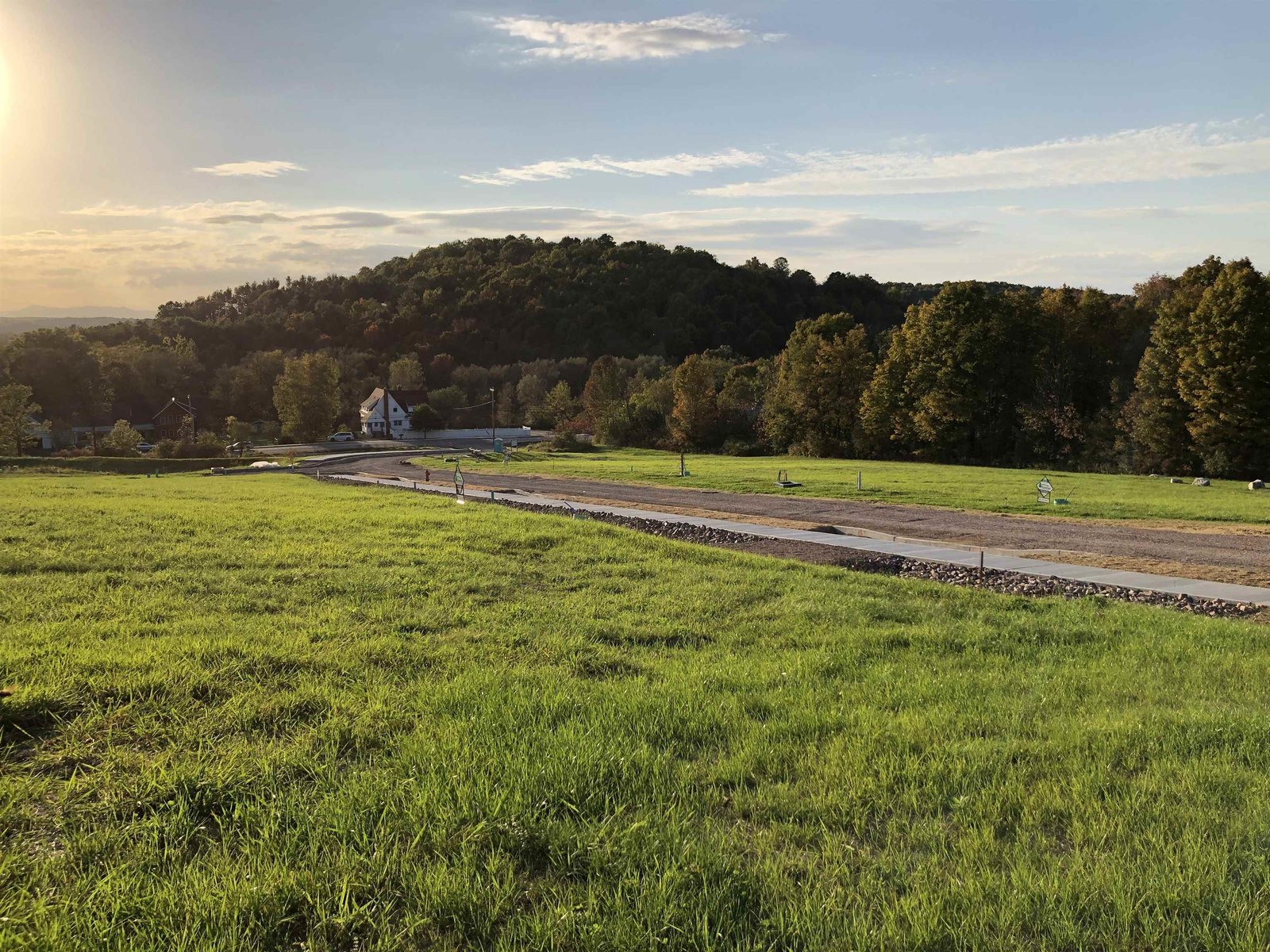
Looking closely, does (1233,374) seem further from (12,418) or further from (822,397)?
(12,418)

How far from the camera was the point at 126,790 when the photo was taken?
421 cm

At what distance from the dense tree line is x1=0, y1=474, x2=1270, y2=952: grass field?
3821 centimetres

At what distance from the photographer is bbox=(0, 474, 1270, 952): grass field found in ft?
10.6

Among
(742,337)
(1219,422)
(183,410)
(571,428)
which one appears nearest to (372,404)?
(183,410)

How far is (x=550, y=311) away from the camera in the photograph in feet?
383

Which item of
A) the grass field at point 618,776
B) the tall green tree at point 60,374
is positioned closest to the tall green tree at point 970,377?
the grass field at point 618,776

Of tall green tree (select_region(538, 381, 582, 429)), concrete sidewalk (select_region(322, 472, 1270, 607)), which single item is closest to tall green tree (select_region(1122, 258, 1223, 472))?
concrete sidewalk (select_region(322, 472, 1270, 607))

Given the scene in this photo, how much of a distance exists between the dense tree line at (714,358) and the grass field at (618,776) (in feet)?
125

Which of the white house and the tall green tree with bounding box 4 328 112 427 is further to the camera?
the white house

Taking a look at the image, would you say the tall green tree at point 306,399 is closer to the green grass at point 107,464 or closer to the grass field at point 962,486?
the green grass at point 107,464

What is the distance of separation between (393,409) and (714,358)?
40.1 metres

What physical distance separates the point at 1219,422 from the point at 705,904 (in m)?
43.0

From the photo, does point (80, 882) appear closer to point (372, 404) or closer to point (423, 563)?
point (423, 563)

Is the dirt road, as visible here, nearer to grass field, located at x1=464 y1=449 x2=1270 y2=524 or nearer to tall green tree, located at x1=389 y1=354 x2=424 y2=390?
grass field, located at x1=464 y1=449 x2=1270 y2=524
